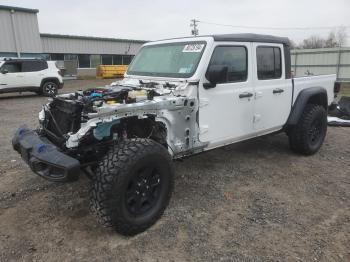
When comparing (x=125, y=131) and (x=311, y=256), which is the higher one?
(x=125, y=131)

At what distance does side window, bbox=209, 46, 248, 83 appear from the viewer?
4.13 m

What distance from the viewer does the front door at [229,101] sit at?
158 inches

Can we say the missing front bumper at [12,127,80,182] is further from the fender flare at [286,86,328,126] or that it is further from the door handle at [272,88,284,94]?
the fender flare at [286,86,328,126]

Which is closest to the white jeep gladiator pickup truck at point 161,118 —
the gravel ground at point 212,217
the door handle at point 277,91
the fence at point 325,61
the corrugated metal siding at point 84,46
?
the door handle at point 277,91

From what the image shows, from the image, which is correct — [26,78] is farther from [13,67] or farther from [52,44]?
[52,44]

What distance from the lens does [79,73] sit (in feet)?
109

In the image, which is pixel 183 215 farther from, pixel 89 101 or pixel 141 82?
pixel 141 82

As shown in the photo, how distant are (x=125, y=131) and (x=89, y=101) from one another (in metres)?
0.50

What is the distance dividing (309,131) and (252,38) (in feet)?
6.37

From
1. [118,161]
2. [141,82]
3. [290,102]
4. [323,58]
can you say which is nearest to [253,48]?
[290,102]

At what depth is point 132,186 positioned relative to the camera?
322cm

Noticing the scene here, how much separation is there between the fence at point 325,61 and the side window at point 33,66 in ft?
42.0

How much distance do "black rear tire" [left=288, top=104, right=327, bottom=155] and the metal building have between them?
23798 mm

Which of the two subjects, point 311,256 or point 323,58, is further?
point 323,58
